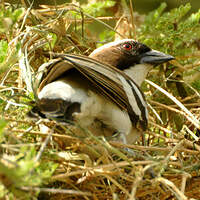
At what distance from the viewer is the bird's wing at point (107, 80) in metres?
2.02

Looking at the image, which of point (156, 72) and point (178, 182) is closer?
point (178, 182)

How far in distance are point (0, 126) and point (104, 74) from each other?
0.86 meters

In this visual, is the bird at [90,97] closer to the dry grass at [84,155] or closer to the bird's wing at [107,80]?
the bird's wing at [107,80]

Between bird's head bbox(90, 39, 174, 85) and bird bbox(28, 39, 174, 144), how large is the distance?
1.26 ft

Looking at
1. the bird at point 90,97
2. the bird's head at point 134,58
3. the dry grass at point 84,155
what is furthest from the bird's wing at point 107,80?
the bird's head at point 134,58

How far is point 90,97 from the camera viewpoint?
7.33 feet

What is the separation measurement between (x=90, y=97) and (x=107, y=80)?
0.64ft

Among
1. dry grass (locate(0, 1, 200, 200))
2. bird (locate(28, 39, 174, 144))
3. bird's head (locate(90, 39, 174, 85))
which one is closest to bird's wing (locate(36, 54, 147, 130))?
bird (locate(28, 39, 174, 144))

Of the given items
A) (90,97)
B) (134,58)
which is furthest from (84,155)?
(134,58)

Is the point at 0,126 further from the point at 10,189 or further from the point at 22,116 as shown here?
the point at 22,116

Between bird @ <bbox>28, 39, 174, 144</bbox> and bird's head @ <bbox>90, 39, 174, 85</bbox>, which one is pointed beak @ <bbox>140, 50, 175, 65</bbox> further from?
bird @ <bbox>28, 39, 174, 144</bbox>

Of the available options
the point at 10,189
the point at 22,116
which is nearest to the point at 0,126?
the point at 10,189

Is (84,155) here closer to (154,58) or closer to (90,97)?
(90,97)

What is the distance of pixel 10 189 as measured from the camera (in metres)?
1.39
